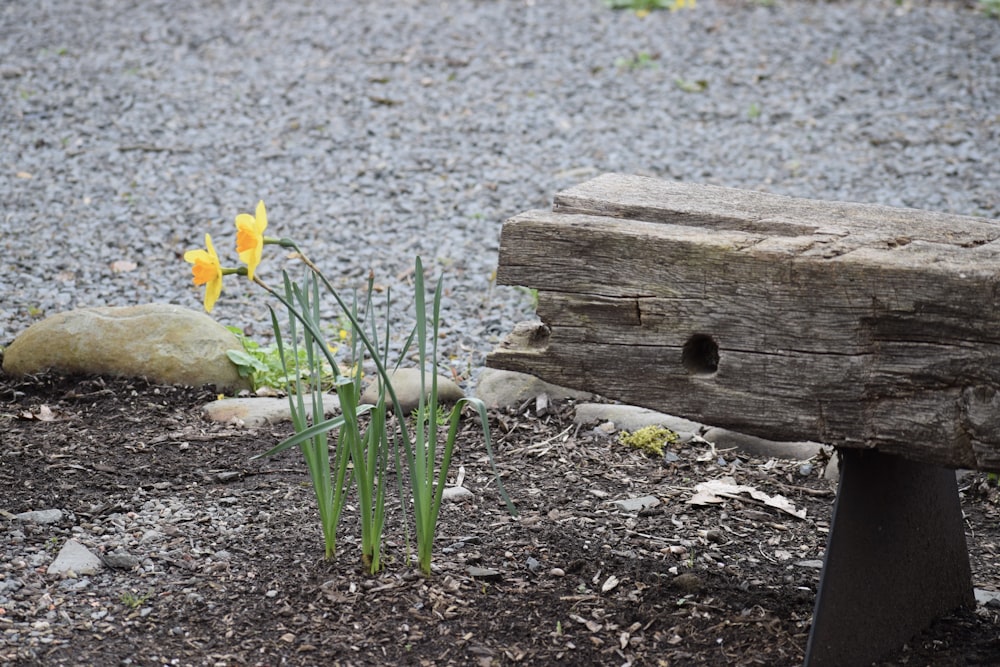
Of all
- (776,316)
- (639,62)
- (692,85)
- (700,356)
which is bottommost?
(700,356)

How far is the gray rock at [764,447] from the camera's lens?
336 cm

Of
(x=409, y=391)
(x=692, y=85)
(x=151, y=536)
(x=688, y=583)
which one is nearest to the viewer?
(x=688, y=583)

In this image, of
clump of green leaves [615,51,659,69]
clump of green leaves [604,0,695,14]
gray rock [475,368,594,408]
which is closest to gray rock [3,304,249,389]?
gray rock [475,368,594,408]

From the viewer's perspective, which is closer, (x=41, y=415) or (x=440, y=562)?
(x=440, y=562)

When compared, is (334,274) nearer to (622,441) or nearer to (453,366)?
(453,366)

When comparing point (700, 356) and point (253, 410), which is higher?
point (700, 356)

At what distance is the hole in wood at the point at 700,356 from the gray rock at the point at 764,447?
1.23m

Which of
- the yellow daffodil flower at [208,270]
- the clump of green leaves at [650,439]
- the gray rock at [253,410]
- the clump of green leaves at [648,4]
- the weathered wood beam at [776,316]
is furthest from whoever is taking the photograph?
the clump of green leaves at [648,4]

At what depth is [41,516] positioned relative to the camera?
2.75 meters

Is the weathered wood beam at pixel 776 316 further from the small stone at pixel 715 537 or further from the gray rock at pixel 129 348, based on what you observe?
the gray rock at pixel 129 348

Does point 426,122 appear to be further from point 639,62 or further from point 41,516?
point 41,516

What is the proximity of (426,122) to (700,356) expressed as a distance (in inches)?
175

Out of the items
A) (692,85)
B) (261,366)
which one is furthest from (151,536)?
(692,85)

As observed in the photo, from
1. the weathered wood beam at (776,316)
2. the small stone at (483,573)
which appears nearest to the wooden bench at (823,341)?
the weathered wood beam at (776,316)
